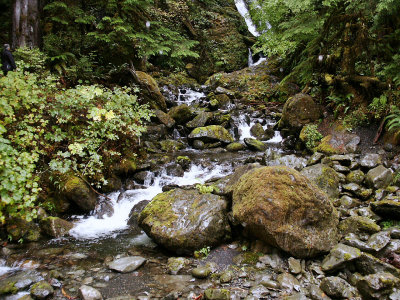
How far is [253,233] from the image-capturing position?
4.21 meters

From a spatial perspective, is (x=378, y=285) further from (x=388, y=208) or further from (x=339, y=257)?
(x=388, y=208)

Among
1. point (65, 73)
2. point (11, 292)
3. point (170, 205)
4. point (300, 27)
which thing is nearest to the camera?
point (11, 292)

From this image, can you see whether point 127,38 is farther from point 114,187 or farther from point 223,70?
point 223,70

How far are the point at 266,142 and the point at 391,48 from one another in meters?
5.38

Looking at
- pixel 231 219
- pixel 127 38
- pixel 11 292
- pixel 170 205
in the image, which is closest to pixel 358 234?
pixel 231 219

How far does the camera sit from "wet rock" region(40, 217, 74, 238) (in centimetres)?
504

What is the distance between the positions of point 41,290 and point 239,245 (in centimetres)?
312

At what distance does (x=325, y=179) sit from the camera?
5.54 metres

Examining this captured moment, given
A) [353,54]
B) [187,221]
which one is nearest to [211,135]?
[353,54]

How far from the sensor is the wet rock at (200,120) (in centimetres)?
1151

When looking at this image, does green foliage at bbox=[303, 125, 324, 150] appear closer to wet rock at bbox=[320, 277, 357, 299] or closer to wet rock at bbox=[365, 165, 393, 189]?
wet rock at bbox=[365, 165, 393, 189]

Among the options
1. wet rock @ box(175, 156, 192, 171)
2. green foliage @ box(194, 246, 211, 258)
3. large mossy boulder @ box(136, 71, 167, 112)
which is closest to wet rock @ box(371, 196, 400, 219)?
green foliage @ box(194, 246, 211, 258)

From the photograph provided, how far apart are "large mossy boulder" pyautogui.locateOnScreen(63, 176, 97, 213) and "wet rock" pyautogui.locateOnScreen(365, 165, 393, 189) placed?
664 centimetres

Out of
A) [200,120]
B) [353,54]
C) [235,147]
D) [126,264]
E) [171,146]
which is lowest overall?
[126,264]
